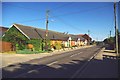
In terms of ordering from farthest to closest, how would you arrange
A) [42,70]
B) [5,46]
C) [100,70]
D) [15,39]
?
[15,39] < [5,46] < [100,70] < [42,70]

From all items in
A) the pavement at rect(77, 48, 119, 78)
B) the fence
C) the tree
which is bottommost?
the pavement at rect(77, 48, 119, 78)

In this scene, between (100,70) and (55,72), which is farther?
(100,70)

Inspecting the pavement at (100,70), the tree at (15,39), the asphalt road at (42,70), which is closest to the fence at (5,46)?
the tree at (15,39)

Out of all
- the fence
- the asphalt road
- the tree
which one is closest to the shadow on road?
the asphalt road

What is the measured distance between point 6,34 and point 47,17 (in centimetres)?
869

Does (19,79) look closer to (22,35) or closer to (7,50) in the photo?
(7,50)

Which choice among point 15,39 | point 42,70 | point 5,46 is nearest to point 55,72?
point 42,70

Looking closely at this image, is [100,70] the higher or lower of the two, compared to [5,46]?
lower

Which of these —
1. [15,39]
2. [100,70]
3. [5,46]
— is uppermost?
[15,39]

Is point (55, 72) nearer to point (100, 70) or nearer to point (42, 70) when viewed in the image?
point (42, 70)

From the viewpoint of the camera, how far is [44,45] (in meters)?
46.2

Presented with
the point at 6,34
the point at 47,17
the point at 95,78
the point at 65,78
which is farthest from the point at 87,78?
the point at 6,34

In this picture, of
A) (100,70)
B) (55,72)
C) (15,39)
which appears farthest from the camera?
(15,39)

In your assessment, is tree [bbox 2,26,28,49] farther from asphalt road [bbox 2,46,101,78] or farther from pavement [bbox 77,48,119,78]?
pavement [bbox 77,48,119,78]
